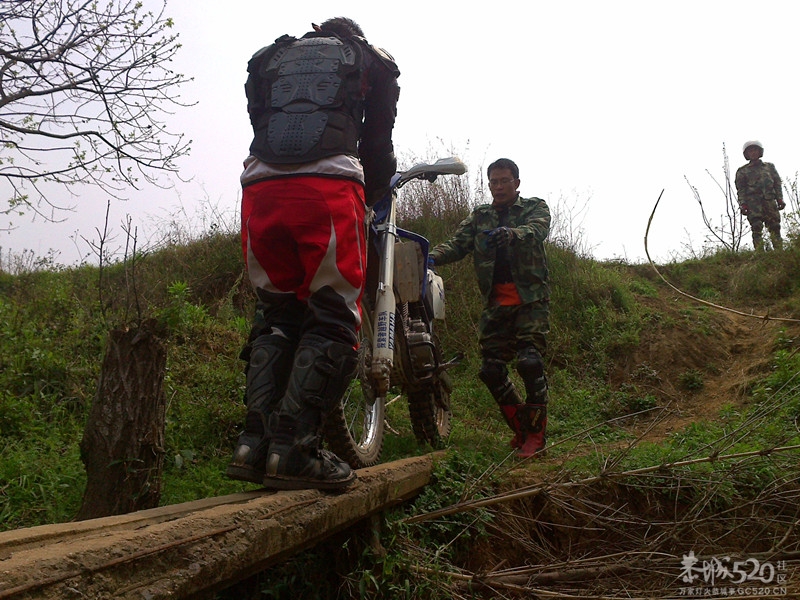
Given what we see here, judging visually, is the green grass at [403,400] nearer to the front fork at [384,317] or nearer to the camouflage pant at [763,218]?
the front fork at [384,317]

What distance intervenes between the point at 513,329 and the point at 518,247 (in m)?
0.54

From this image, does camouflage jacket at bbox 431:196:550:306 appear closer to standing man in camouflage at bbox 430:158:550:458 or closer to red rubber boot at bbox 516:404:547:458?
standing man in camouflage at bbox 430:158:550:458

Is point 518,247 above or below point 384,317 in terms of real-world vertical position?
above

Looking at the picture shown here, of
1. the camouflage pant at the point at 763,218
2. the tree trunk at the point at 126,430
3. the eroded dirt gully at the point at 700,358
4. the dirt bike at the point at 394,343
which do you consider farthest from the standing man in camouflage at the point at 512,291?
the camouflage pant at the point at 763,218

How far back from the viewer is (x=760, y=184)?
32.8 feet

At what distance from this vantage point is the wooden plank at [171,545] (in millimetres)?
1131

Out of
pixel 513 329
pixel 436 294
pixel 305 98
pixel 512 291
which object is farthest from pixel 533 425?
pixel 305 98

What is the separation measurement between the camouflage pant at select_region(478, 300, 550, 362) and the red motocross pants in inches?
85.0

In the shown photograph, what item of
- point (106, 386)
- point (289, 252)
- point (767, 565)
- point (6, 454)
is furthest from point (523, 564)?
point (6, 454)

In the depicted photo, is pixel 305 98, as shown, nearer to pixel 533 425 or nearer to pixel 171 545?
pixel 171 545

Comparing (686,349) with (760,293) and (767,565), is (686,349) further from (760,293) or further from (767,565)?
(767,565)

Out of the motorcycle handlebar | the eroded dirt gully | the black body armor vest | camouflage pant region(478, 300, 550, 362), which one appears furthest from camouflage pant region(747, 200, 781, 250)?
the black body armor vest

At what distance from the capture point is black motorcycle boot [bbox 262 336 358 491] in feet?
6.84

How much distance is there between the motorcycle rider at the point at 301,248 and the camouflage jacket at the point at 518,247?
2024mm
